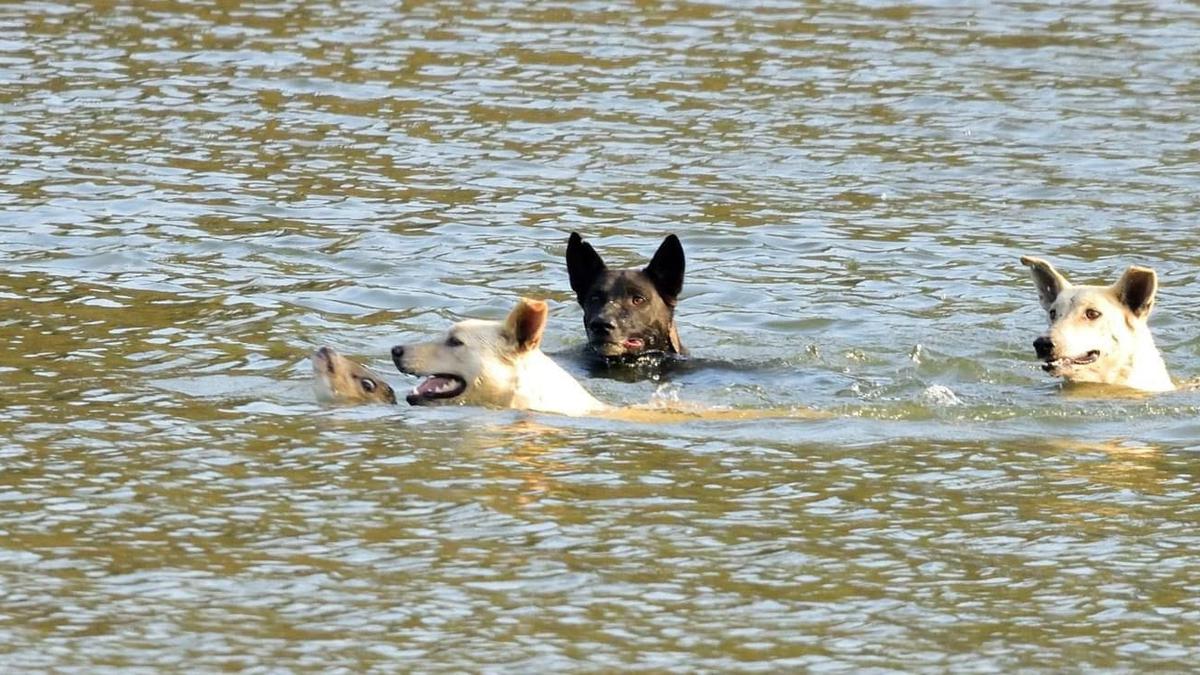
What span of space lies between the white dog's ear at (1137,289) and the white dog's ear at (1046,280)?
0.35m

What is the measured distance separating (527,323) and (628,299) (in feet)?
8.44

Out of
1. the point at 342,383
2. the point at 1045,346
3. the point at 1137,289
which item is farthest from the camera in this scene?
the point at 1137,289

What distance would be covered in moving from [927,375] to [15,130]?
9.77 metres

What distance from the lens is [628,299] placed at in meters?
14.0

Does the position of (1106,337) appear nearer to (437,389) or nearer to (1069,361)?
(1069,361)

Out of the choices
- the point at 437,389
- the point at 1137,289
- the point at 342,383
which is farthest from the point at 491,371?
the point at 1137,289

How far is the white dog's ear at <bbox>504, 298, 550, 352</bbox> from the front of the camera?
11312mm

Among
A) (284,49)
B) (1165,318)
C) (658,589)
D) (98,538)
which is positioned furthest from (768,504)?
(284,49)

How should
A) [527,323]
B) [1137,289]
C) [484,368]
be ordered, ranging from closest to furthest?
[527,323] → [484,368] → [1137,289]

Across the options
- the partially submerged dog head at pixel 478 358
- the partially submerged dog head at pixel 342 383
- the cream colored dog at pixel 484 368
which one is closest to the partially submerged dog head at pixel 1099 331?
the cream colored dog at pixel 484 368

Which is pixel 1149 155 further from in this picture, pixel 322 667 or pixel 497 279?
pixel 322 667

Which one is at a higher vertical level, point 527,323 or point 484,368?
point 527,323

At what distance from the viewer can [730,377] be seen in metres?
13.2

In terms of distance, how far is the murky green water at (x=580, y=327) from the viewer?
8.08 m
